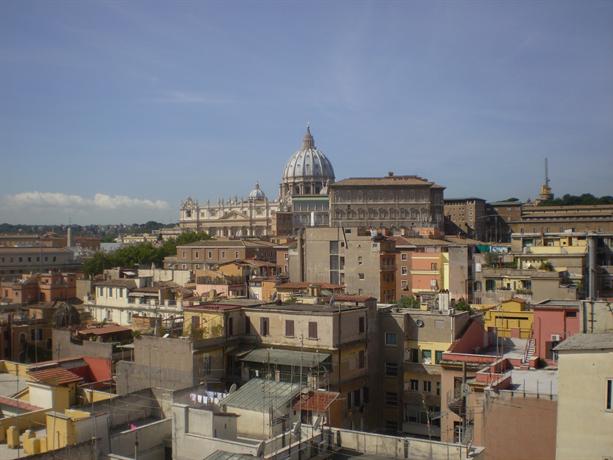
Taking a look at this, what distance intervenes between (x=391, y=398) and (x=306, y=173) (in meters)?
111

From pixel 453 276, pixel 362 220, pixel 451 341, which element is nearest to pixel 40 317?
pixel 453 276

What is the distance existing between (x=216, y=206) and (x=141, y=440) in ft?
359

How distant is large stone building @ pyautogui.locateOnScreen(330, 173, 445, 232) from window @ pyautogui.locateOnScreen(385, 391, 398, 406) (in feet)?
195

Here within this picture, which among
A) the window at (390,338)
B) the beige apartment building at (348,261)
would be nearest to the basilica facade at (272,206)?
the beige apartment building at (348,261)

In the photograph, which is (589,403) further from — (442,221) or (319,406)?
(442,221)

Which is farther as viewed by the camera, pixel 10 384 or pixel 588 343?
pixel 10 384

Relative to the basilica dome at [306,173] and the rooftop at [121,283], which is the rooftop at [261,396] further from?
the basilica dome at [306,173]

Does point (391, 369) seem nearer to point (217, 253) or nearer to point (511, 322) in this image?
point (511, 322)

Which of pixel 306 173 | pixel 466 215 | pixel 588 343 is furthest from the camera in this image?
pixel 306 173

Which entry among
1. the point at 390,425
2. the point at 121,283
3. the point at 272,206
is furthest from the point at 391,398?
the point at 272,206

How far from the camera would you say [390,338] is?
1925 cm

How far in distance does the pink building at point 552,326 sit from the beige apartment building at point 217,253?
39719 millimetres

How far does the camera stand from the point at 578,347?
841 cm

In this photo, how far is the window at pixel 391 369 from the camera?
19.2 meters
